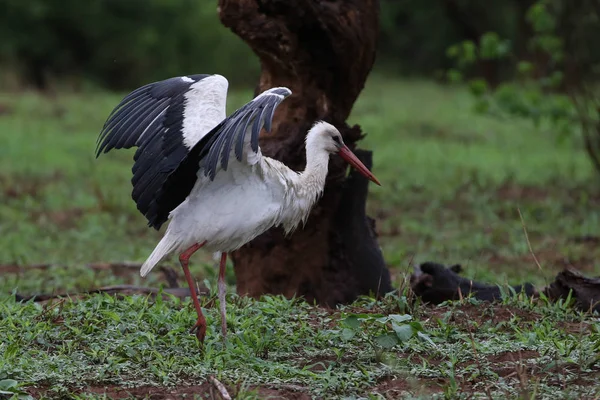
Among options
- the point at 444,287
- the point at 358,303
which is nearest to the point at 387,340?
the point at 358,303

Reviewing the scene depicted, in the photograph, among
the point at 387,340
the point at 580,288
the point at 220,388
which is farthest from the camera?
the point at 580,288

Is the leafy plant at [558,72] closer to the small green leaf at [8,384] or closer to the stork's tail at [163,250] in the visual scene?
the stork's tail at [163,250]

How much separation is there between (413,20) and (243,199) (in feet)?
62.5

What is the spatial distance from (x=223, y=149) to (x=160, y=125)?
30.5 inches

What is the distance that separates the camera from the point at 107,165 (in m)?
11.5

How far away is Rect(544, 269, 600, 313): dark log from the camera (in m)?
5.27

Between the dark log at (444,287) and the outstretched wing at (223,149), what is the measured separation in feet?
5.15

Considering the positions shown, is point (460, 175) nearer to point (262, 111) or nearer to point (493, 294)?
point (493, 294)

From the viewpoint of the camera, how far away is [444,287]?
18.4 ft

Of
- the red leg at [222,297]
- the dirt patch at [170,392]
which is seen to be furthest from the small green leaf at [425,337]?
the red leg at [222,297]

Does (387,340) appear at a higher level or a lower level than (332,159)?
lower

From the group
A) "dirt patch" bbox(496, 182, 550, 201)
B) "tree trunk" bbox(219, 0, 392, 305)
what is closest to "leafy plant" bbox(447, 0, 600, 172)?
"dirt patch" bbox(496, 182, 550, 201)

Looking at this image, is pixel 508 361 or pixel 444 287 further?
pixel 444 287

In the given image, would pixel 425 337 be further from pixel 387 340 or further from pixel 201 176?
pixel 201 176
